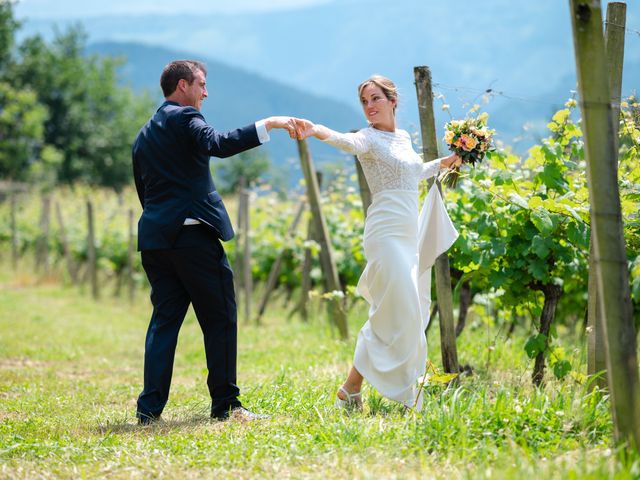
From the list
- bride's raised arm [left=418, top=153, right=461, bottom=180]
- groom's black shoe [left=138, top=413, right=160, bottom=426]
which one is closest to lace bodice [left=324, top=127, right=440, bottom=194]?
bride's raised arm [left=418, top=153, right=461, bottom=180]

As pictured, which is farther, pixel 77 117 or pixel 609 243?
pixel 77 117

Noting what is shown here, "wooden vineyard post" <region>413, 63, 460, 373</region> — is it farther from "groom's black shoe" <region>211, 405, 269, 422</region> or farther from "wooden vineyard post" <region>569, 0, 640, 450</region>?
"wooden vineyard post" <region>569, 0, 640, 450</region>

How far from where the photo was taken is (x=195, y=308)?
4.73 meters

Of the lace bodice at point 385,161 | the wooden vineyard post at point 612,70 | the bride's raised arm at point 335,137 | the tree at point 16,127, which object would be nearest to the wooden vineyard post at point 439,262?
the lace bodice at point 385,161

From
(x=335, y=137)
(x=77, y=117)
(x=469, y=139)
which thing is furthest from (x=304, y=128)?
(x=77, y=117)

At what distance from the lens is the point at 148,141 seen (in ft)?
15.3

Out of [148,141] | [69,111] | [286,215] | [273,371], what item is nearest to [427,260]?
[148,141]

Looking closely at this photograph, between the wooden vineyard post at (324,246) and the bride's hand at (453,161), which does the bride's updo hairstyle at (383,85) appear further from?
the wooden vineyard post at (324,246)

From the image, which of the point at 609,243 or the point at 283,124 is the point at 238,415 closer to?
the point at 283,124

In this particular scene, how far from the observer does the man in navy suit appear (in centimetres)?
457

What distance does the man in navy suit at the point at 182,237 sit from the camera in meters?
4.57

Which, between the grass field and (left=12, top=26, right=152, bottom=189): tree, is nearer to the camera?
the grass field

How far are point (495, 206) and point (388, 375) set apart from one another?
4.65 ft

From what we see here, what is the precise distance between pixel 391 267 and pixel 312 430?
3.24 feet
